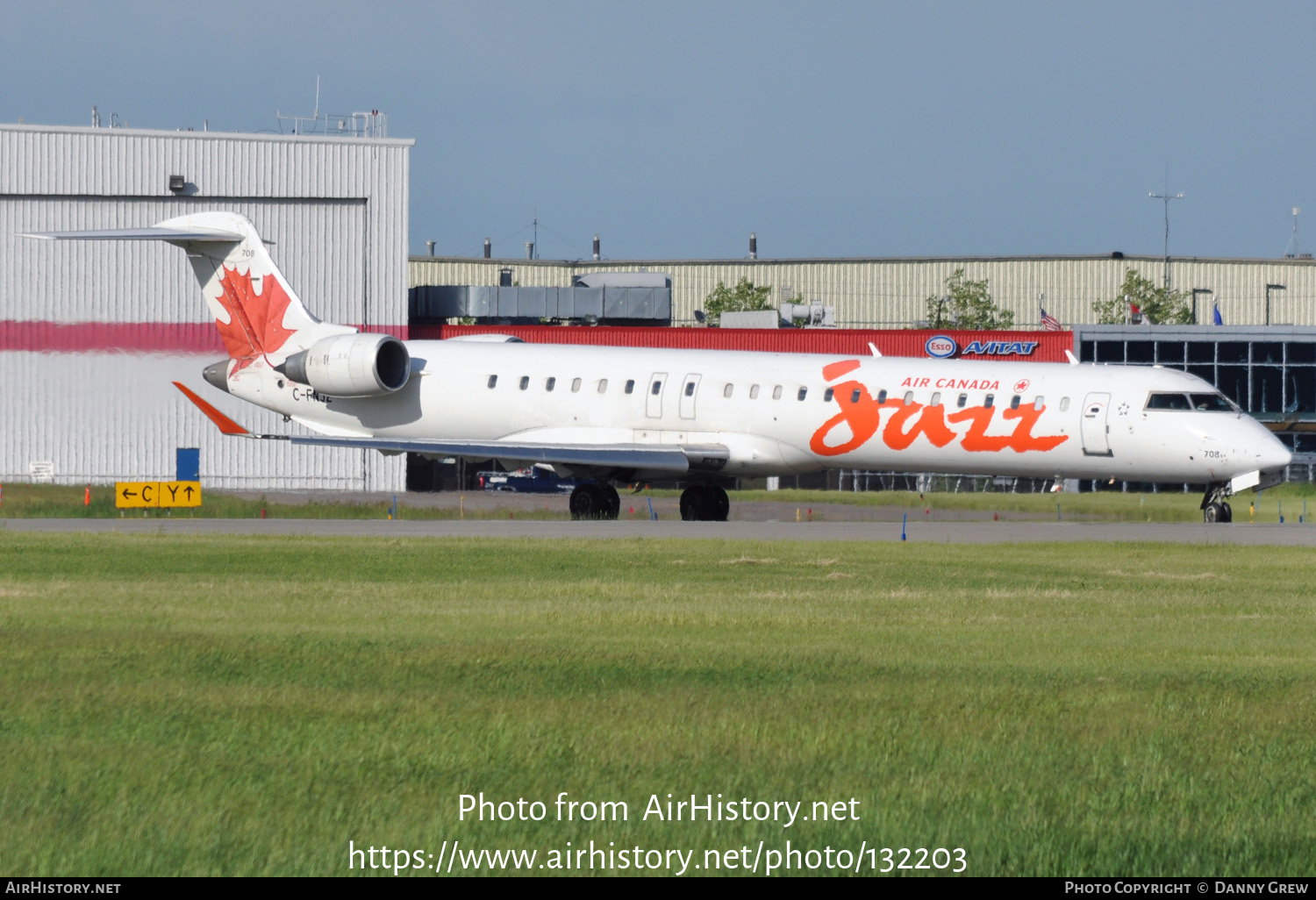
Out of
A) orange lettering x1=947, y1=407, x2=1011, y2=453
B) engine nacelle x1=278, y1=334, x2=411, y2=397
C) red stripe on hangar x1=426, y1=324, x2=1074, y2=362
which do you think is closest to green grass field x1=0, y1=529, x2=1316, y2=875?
orange lettering x1=947, y1=407, x2=1011, y2=453

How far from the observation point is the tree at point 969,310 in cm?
8225

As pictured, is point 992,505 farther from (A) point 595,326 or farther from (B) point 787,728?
(B) point 787,728

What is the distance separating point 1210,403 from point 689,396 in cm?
939

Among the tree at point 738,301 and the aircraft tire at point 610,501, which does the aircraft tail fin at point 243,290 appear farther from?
the tree at point 738,301

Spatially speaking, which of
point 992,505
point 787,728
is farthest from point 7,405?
point 787,728

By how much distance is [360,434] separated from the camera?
34.0 meters

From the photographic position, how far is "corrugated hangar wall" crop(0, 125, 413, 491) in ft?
154

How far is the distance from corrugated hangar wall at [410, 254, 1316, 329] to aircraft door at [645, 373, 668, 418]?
195ft

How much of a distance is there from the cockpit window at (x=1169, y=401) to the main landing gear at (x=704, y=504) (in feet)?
27.1

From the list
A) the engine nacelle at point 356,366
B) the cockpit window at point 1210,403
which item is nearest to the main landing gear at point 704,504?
the engine nacelle at point 356,366

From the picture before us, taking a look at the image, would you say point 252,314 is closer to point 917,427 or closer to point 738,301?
point 917,427

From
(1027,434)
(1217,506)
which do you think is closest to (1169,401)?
(1217,506)

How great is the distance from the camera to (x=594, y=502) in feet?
106

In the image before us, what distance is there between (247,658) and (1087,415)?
20.4 meters
